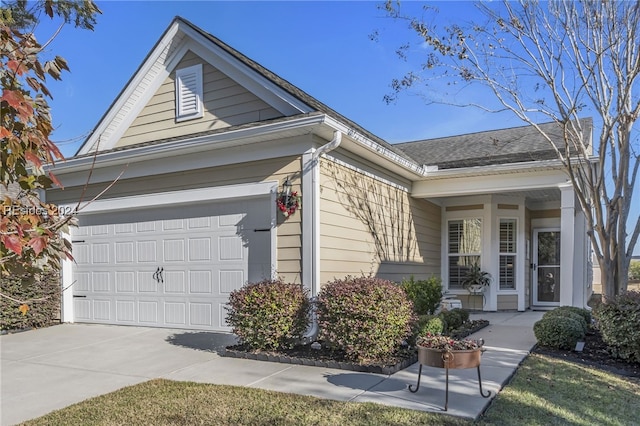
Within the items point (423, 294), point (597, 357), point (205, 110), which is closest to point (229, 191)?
point (205, 110)

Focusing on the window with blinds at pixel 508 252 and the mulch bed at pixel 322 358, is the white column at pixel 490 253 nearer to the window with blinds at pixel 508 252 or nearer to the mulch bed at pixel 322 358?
the window with blinds at pixel 508 252

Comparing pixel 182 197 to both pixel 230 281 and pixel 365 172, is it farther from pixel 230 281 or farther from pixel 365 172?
pixel 365 172

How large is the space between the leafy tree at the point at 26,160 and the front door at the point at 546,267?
12.3 meters

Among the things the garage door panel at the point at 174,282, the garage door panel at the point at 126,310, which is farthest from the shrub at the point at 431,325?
the garage door panel at the point at 126,310

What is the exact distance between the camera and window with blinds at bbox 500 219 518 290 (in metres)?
11.6

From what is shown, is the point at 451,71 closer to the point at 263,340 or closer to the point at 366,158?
the point at 366,158

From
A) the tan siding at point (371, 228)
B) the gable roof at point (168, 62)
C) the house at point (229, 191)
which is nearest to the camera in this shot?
the house at point (229, 191)

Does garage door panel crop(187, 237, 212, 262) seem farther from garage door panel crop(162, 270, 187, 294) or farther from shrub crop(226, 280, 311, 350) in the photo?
shrub crop(226, 280, 311, 350)

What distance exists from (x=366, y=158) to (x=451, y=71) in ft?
7.24

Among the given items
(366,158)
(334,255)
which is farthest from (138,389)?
(366,158)

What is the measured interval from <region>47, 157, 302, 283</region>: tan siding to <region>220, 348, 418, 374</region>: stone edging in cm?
130

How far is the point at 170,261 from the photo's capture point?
8.30 metres

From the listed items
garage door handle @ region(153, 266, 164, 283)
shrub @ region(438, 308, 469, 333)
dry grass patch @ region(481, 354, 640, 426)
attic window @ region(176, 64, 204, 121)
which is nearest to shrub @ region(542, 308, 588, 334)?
dry grass patch @ region(481, 354, 640, 426)

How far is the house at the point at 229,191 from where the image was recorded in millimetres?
7098
